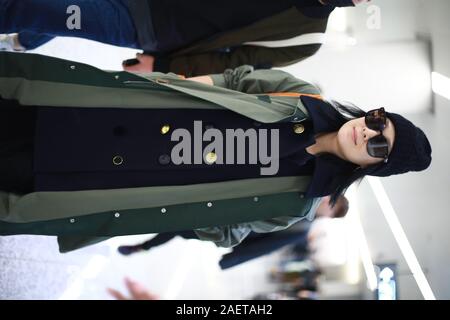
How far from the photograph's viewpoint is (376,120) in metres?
1.16

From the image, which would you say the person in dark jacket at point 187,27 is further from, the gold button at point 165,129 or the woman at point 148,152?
the gold button at point 165,129

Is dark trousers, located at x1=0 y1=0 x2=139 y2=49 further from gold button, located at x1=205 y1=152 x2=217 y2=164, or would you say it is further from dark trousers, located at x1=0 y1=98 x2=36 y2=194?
gold button, located at x1=205 y1=152 x2=217 y2=164

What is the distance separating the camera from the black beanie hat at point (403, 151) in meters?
1.18

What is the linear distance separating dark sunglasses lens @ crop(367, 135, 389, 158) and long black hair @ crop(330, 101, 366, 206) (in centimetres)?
8

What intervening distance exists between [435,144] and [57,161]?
1368 millimetres

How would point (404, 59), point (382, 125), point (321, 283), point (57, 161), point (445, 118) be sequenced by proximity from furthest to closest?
1. point (321, 283)
2. point (404, 59)
3. point (445, 118)
4. point (382, 125)
5. point (57, 161)

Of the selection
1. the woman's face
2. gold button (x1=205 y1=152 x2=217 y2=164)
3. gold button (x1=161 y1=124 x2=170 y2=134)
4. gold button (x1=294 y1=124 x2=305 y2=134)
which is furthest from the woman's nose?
gold button (x1=161 y1=124 x2=170 y2=134)

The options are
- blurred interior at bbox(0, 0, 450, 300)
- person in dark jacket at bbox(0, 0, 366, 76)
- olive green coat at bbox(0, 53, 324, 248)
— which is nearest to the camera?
olive green coat at bbox(0, 53, 324, 248)

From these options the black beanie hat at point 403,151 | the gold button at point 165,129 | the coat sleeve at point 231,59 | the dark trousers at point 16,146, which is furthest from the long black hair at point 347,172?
the dark trousers at point 16,146

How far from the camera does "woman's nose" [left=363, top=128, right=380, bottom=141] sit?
1.15 metres

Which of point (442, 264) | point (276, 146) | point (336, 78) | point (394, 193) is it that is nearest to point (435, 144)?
point (394, 193)

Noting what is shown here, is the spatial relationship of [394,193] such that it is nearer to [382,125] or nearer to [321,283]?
[321,283]

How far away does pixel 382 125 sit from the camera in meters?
1.16

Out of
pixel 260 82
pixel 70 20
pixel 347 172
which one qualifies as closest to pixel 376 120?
pixel 347 172
